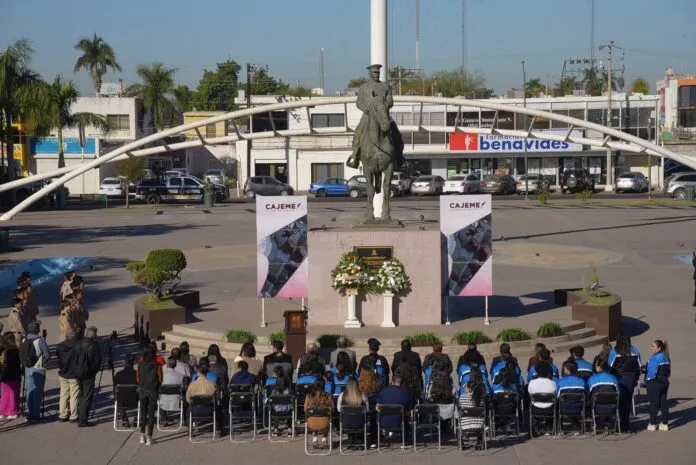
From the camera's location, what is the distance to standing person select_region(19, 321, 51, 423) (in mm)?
15844

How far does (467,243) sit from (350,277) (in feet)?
8.68

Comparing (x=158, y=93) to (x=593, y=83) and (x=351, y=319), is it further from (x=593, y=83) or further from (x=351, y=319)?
(x=351, y=319)

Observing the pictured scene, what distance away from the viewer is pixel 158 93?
291 feet

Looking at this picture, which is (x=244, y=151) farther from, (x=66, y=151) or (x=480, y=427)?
(x=480, y=427)

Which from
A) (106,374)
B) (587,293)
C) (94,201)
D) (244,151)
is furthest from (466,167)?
(106,374)

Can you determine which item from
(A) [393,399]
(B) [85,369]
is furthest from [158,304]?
(A) [393,399]

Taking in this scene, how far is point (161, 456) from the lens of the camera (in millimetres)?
14156

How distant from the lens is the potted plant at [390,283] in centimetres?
2114

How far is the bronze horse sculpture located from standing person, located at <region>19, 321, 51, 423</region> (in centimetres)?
824

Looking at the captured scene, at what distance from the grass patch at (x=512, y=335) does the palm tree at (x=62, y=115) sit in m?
47.9

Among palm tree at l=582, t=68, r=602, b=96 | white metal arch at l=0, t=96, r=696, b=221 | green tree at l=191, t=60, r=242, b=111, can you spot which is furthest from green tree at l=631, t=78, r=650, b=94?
white metal arch at l=0, t=96, r=696, b=221

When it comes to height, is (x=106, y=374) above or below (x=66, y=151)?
below

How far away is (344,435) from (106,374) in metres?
5.86

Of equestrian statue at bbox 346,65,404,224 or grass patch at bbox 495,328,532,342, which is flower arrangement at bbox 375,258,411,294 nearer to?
equestrian statue at bbox 346,65,404,224
